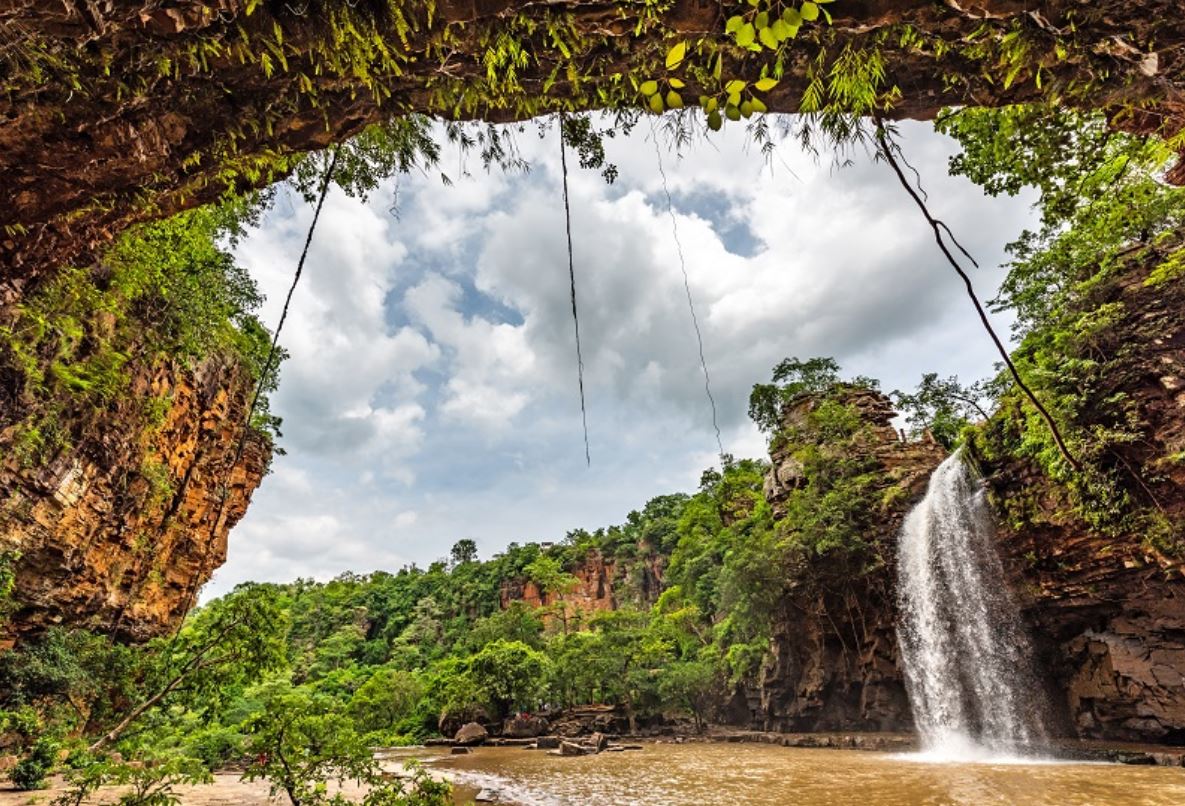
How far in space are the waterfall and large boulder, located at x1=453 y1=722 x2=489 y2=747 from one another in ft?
63.3

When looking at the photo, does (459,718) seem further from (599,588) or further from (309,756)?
(309,756)

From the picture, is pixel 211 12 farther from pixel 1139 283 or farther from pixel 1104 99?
pixel 1139 283

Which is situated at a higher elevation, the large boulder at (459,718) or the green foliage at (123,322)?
the green foliage at (123,322)

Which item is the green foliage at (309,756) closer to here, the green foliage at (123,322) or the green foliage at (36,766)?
the green foliage at (123,322)

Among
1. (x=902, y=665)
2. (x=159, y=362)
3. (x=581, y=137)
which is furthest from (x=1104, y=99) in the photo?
(x=902, y=665)

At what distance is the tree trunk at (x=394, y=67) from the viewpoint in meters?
2.20

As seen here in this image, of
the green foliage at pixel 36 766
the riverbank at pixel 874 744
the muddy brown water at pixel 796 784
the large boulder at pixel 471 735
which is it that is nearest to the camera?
the green foliage at pixel 36 766

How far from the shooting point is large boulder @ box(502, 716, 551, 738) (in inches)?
1059

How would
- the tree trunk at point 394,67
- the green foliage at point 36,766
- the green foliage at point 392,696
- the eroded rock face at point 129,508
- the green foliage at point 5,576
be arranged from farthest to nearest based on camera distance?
the green foliage at point 392,696
the eroded rock face at point 129,508
the green foliage at point 36,766
the green foliage at point 5,576
the tree trunk at point 394,67

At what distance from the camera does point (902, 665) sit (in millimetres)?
18469

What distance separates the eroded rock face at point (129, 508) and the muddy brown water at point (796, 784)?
3.45 meters

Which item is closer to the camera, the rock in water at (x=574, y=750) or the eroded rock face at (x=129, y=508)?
the eroded rock face at (x=129, y=508)

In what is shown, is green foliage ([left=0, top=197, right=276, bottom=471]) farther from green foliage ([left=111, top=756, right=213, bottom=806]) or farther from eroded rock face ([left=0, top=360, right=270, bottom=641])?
green foliage ([left=111, top=756, right=213, bottom=806])

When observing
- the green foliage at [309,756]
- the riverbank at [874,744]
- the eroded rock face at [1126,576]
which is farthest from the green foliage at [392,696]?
the eroded rock face at [1126,576]
